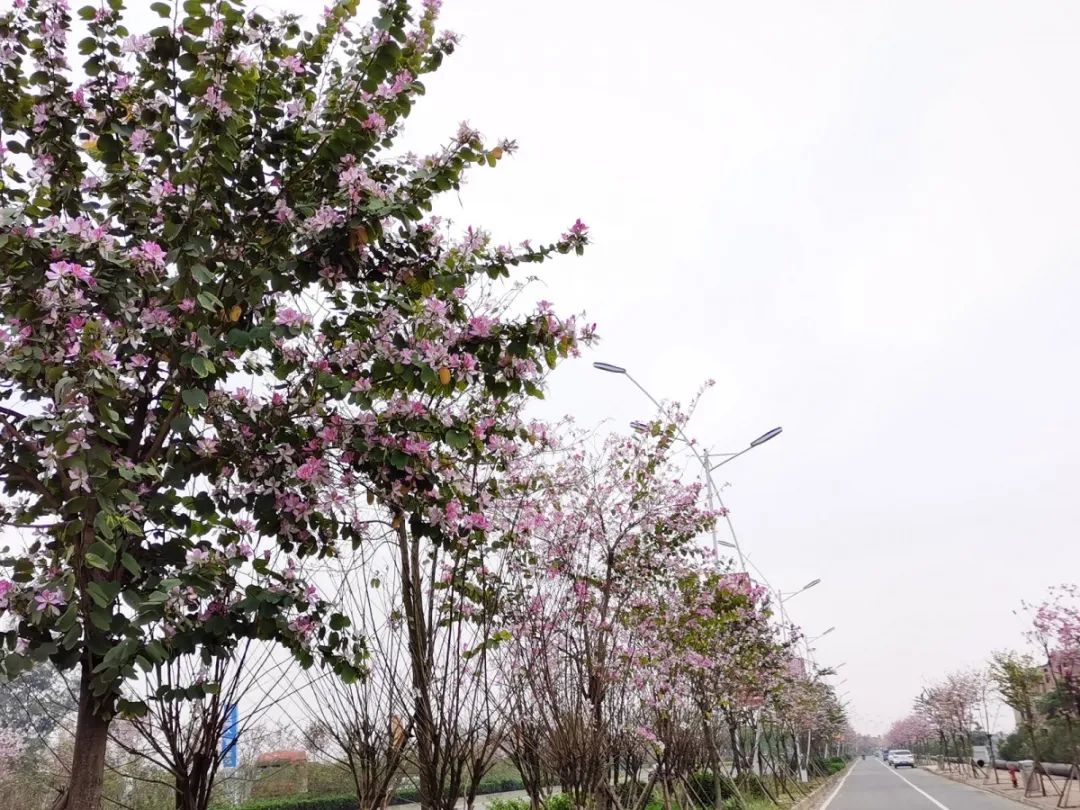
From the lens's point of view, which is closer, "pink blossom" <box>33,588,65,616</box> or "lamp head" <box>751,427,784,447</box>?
"pink blossom" <box>33,588,65,616</box>

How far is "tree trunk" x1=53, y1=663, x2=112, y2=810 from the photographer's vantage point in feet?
10.6

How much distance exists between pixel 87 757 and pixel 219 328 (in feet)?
6.02

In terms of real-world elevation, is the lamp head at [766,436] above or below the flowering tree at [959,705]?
above

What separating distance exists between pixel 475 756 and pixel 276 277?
3852 millimetres

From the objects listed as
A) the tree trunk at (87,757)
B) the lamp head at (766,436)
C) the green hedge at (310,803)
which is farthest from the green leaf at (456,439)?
the green hedge at (310,803)

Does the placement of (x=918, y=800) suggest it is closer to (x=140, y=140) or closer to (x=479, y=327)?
(x=479, y=327)

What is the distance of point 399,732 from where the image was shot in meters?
5.11

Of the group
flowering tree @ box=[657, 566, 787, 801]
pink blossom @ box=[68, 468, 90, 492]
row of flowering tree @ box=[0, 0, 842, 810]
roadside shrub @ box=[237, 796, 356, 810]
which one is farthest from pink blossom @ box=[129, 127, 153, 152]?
roadside shrub @ box=[237, 796, 356, 810]

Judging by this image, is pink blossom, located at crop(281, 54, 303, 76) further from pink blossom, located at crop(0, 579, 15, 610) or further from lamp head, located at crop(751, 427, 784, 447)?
lamp head, located at crop(751, 427, 784, 447)

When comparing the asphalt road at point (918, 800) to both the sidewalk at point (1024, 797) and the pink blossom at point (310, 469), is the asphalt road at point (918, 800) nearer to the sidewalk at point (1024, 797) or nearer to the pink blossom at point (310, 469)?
the sidewalk at point (1024, 797)

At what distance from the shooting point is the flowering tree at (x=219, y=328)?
10.2 feet

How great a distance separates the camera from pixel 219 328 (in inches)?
144

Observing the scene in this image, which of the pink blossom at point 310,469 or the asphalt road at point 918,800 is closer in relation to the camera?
the pink blossom at point 310,469

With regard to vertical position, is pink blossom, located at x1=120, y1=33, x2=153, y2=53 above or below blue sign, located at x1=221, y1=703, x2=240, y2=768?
above
